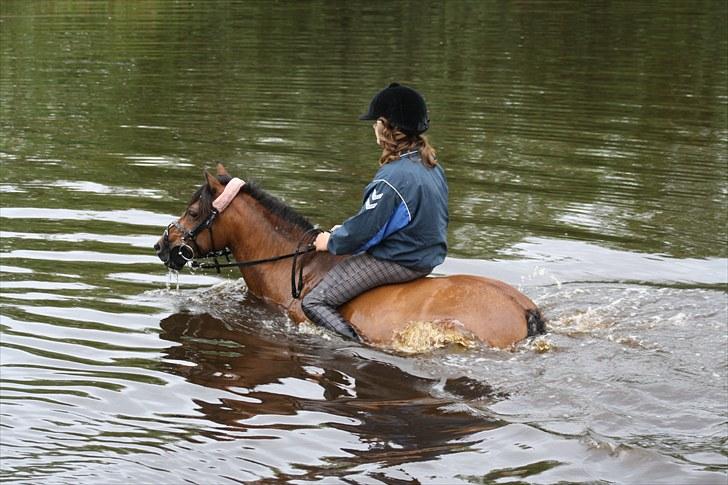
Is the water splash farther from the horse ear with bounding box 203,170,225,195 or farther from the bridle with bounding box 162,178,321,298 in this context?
the horse ear with bounding box 203,170,225,195

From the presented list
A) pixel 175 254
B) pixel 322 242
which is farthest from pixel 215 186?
pixel 322 242

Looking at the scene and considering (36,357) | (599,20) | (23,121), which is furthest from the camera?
(599,20)

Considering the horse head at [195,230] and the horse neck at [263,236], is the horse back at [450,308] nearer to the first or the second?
the horse neck at [263,236]

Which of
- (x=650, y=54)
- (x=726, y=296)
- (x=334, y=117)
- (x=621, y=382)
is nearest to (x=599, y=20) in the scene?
(x=650, y=54)

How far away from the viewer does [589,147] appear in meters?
18.6

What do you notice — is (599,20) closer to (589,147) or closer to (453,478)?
(589,147)

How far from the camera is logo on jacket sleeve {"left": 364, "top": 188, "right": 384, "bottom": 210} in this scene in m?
9.42

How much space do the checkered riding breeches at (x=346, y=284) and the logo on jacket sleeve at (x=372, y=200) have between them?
0.49m

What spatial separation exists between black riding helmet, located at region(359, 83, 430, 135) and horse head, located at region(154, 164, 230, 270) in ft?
6.41

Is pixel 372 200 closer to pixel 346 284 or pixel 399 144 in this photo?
pixel 399 144

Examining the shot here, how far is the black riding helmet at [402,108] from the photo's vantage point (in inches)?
368

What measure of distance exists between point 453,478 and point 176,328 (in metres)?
4.25

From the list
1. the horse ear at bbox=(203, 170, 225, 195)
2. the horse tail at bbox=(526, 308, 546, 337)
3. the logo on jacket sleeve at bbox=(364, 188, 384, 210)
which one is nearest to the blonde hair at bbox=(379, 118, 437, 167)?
the logo on jacket sleeve at bbox=(364, 188, 384, 210)

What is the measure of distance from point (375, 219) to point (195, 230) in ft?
6.63
